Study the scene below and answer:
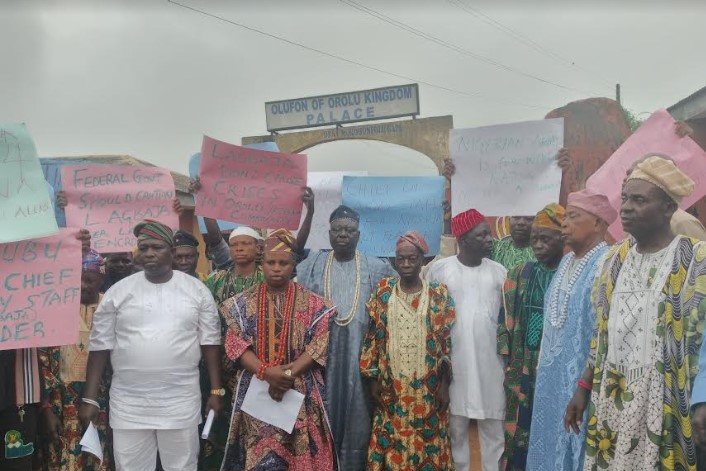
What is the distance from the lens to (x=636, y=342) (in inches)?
116

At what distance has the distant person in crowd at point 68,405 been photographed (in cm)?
386

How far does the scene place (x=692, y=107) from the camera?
680 centimetres

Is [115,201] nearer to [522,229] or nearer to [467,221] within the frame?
[467,221]

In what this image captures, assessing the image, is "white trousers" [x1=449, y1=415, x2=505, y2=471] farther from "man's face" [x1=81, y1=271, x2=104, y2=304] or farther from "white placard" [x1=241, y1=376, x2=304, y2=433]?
"man's face" [x1=81, y1=271, x2=104, y2=304]

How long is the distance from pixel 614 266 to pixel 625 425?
81 cm

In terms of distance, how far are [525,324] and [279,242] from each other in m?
1.82

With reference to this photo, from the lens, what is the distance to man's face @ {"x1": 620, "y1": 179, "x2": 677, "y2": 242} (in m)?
2.94

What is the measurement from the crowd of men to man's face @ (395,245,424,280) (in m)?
0.02

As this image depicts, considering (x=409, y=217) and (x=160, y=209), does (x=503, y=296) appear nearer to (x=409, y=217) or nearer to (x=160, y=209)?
(x=409, y=217)

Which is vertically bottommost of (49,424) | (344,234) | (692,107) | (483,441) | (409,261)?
(483,441)

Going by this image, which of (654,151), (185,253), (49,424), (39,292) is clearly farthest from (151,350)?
(654,151)

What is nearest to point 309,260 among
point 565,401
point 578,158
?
point 565,401

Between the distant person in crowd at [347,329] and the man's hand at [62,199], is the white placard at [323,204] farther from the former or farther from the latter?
the man's hand at [62,199]

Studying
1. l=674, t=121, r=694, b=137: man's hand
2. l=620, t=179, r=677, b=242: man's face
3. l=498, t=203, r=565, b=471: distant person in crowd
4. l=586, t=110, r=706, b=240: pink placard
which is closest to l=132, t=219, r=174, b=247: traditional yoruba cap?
l=498, t=203, r=565, b=471: distant person in crowd
